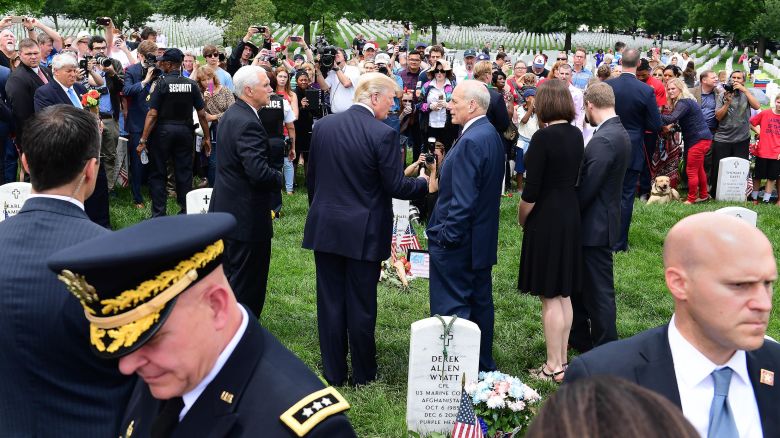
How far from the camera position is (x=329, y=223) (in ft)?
19.1

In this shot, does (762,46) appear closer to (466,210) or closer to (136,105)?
(136,105)

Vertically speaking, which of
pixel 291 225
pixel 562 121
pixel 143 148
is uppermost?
pixel 562 121

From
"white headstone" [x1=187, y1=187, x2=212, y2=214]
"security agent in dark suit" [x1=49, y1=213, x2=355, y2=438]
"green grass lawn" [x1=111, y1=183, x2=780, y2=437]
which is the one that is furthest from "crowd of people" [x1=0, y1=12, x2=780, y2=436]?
"white headstone" [x1=187, y1=187, x2=212, y2=214]

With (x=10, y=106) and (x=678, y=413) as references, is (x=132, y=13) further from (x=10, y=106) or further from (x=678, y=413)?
(x=678, y=413)

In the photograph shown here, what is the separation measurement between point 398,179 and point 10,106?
615 centimetres

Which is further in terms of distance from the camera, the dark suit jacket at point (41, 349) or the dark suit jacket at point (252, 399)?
the dark suit jacket at point (41, 349)

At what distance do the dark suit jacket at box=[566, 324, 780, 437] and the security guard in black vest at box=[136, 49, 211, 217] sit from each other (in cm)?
811

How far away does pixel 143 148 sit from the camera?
34.5ft

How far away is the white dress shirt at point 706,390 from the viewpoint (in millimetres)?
2564

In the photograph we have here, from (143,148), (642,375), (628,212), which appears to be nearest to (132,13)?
(143,148)

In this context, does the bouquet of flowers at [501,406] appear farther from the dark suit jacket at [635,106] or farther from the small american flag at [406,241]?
the dark suit jacket at [635,106]

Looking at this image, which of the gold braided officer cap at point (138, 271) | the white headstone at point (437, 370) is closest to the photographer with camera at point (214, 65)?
the white headstone at point (437, 370)

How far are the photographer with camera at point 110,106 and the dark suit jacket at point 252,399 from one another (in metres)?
9.05

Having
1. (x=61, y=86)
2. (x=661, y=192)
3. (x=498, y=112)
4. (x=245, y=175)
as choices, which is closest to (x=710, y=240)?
(x=245, y=175)
